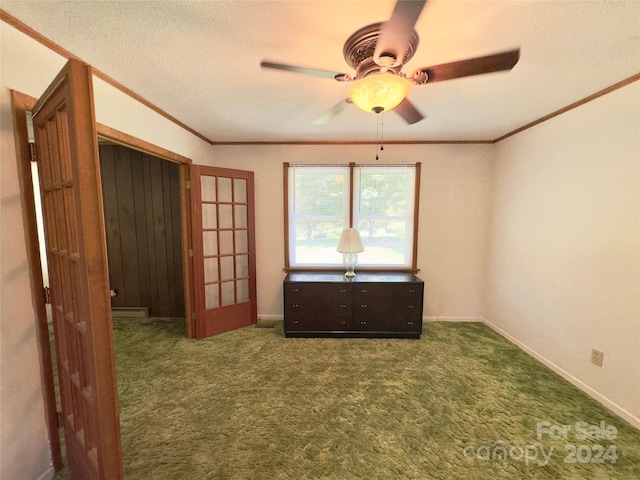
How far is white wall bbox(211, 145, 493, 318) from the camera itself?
11.0 ft

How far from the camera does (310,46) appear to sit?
144 cm

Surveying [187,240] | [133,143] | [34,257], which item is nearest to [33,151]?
[34,257]

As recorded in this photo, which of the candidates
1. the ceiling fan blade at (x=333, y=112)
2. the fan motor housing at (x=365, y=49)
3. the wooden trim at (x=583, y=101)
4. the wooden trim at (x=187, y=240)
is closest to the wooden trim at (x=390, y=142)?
the wooden trim at (x=583, y=101)

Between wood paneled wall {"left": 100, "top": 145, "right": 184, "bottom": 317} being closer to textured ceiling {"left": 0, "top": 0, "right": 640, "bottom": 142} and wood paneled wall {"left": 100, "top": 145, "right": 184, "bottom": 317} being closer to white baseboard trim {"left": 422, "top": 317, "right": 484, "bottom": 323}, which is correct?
textured ceiling {"left": 0, "top": 0, "right": 640, "bottom": 142}

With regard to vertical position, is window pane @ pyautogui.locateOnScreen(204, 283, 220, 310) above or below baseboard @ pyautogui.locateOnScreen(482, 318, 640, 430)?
above

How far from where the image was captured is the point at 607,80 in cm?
181

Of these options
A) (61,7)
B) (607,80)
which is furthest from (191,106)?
(607,80)

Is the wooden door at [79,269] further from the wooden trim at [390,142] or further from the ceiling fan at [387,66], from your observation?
the wooden trim at [390,142]

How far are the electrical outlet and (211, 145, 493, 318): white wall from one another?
1433 mm

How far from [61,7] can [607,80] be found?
3327 millimetres

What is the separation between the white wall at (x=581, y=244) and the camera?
6.02 ft

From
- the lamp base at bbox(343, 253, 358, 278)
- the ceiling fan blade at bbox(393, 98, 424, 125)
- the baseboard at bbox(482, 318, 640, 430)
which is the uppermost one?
the ceiling fan blade at bbox(393, 98, 424, 125)

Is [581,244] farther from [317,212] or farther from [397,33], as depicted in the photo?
[317,212]

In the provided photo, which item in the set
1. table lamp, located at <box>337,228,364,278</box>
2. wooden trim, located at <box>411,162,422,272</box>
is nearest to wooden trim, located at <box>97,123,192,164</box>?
table lamp, located at <box>337,228,364,278</box>
